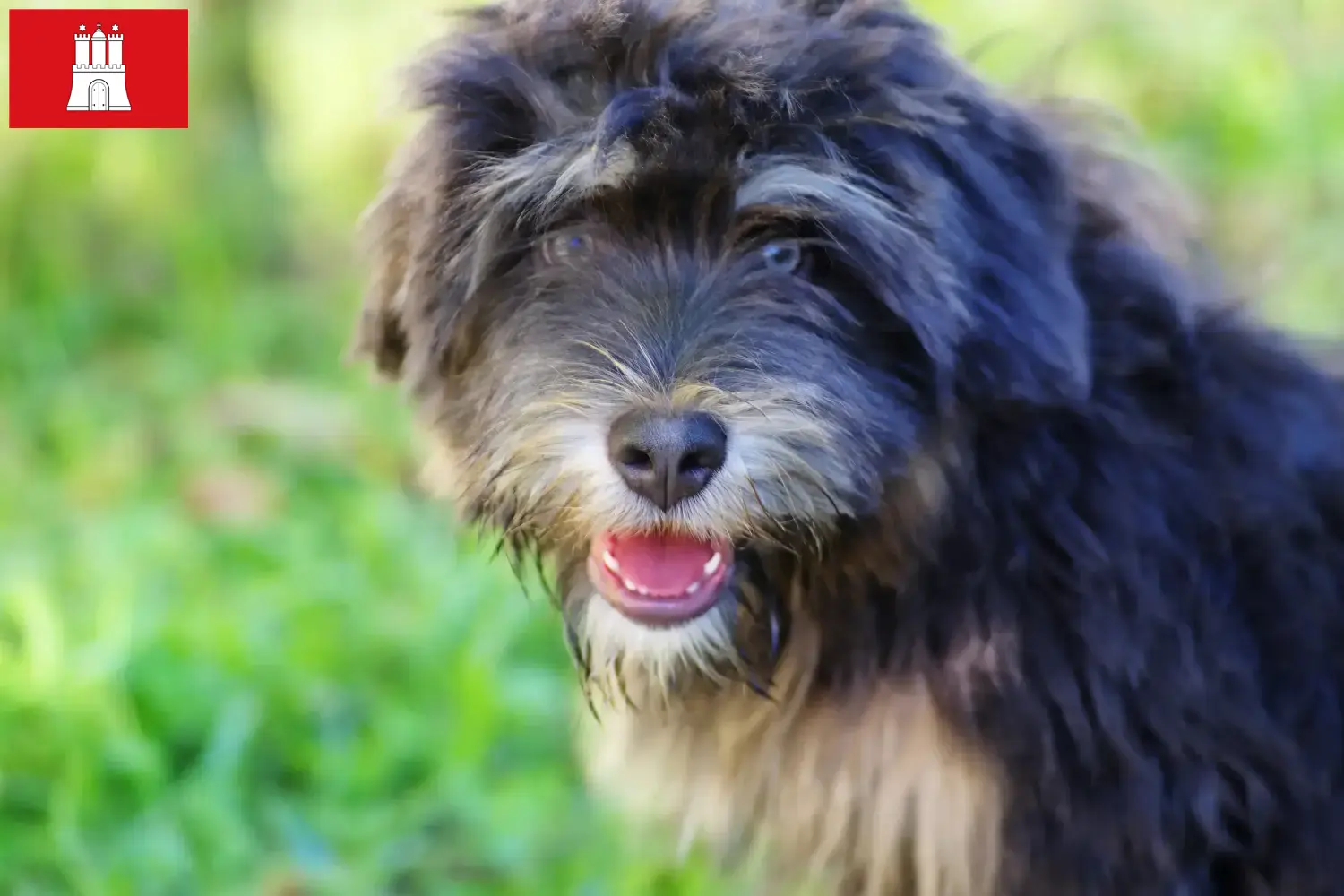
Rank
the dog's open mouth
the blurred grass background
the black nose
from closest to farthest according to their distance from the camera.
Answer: the black nose
the dog's open mouth
the blurred grass background

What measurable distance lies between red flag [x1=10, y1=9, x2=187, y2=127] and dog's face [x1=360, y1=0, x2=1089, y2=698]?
2.21m

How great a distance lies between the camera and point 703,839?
283cm

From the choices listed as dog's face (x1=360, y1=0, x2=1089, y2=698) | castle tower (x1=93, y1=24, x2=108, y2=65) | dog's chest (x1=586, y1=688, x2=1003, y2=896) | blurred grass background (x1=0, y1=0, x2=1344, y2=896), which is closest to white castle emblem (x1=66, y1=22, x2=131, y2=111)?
castle tower (x1=93, y1=24, x2=108, y2=65)

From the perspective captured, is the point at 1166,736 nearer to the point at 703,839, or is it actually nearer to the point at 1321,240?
the point at 703,839

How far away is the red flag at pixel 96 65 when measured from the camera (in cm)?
398

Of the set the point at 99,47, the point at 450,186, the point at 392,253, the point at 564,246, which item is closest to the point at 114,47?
the point at 99,47

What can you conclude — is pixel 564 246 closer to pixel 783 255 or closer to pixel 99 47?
pixel 783 255

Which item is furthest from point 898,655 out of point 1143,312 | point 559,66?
point 559,66

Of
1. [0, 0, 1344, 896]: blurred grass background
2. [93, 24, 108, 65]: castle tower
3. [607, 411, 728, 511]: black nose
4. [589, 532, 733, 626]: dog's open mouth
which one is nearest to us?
[607, 411, 728, 511]: black nose

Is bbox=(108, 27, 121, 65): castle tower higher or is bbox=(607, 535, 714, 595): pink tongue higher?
bbox=(108, 27, 121, 65): castle tower

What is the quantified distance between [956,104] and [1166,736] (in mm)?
1056

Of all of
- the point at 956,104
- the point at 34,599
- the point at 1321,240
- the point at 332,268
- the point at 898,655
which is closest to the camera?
the point at 956,104

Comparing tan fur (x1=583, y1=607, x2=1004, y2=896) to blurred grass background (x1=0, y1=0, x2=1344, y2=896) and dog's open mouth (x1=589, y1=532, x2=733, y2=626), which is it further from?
blurred grass background (x1=0, y1=0, x2=1344, y2=896)

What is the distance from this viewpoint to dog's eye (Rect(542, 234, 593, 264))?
2135mm
